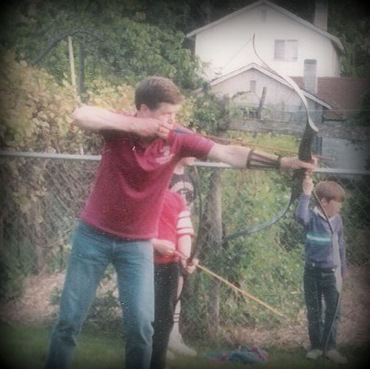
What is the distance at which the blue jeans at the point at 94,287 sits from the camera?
2705mm

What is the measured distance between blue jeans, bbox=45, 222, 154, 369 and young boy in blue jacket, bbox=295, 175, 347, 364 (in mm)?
1189

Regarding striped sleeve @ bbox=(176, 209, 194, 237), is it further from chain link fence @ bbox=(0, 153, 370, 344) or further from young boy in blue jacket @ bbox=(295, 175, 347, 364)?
young boy in blue jacket @ bbox=(295, 175, 347, 364)

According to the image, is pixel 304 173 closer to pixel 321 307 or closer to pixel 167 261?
pixel 167 261

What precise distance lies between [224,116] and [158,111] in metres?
0.89

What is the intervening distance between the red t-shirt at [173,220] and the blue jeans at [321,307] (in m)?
0.87

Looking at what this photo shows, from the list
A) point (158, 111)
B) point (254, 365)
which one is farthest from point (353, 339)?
point (158, 111)

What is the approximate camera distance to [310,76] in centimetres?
353

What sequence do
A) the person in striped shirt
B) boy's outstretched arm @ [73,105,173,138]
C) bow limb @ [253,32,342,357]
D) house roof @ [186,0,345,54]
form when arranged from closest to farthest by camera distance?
boy's outstretched arm @ [73,105,173,138] → bow limb @ [253,32,342,357] → the person in striped shirt → house roof @ [186,0,345,54]

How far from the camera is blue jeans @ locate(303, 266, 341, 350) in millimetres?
3410

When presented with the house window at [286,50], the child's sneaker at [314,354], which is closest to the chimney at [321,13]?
the house window at [286,50]

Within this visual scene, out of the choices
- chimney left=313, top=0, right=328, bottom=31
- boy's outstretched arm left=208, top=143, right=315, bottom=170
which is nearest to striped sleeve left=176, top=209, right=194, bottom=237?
boy's outstretched arm left=208, top=143, right=315, bottom=170

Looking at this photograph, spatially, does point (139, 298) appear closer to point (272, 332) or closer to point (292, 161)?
point (292, 161)

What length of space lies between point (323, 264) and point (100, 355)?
1.51m

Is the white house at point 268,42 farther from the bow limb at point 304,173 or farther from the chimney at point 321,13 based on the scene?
the bow limb at point 304,173
